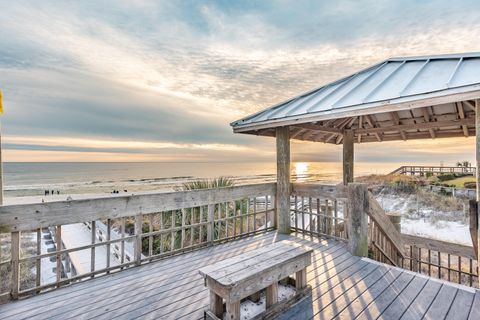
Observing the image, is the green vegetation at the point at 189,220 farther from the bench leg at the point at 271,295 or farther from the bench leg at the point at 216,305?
the bench leg at the point at 216,305

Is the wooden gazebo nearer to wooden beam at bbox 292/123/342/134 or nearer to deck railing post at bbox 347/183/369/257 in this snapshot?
wooden beam at bbox 292/123/342/134

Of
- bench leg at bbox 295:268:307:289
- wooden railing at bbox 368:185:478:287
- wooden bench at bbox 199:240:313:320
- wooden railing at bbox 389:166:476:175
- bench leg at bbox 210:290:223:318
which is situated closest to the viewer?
wooden bench at bbox 199:240:313:320

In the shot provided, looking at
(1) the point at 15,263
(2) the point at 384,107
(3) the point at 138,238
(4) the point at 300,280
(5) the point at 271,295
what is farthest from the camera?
(3) the point at 138,238

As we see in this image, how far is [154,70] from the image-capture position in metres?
6.66

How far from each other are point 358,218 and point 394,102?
1795mm

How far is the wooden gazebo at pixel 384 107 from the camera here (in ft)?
9.45

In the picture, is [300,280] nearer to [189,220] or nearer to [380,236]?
[380,236]

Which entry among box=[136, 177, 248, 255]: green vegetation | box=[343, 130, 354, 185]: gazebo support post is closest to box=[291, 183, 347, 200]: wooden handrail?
box=[136, 177, 248, 255]: green vegetation

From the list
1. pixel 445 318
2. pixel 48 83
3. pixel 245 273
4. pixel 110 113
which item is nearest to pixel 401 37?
pixel 445 318

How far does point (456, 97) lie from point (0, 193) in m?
5.01

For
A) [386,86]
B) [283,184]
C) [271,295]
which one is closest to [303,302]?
[271,295]

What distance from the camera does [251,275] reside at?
205 cm

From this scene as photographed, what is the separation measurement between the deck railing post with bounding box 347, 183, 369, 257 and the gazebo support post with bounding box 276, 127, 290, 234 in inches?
54.2

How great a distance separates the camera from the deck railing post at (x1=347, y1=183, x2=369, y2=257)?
11.9 ft
